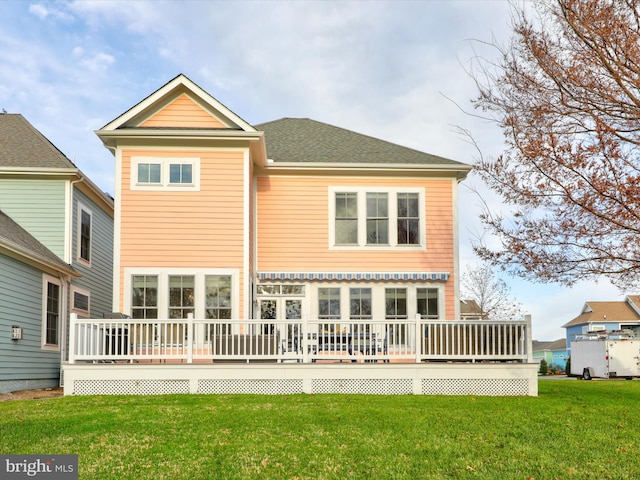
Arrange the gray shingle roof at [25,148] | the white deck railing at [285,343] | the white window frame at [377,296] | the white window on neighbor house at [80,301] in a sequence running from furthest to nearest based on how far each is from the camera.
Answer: the white window on neighbor house at [80,301], the gray shingle roof at [25,148], the white window frame at [377,296], the white deck railing at [285,343]

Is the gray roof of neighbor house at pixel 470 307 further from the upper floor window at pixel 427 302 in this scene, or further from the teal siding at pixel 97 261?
the teal siding at pixel 97 261

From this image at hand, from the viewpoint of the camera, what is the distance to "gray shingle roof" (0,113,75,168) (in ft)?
57.9

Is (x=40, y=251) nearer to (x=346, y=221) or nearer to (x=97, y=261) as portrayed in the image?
(x=97, y=261)

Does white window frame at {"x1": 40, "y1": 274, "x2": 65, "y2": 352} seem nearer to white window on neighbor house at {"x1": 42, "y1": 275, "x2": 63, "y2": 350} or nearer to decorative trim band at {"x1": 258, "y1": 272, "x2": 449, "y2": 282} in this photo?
white window on neighbor house at {"x1": 42, "y1": 275, "x2": 63, "y2": 350}

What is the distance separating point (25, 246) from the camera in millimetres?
15602

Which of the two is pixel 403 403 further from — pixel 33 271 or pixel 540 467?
pixel 33 271

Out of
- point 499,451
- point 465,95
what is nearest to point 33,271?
point 465,95

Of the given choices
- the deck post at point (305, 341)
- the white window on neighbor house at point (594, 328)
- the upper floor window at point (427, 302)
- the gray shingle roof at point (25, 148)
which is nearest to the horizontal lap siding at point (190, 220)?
the deck post at point (305, 341)

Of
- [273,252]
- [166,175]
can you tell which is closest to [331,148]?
[273,252]

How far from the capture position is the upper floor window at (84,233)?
1879 centimetres

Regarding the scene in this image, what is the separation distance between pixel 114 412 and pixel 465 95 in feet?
A: 25.5

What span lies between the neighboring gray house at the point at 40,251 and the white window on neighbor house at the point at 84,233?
0.03 meters

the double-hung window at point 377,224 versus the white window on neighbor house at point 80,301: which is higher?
the double-hung window at point 377,224

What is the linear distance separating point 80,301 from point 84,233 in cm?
197
